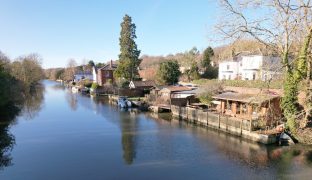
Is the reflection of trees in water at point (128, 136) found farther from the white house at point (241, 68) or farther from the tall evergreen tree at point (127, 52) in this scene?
the tall evergreen tree at point (127, 52)

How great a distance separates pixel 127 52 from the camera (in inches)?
2403

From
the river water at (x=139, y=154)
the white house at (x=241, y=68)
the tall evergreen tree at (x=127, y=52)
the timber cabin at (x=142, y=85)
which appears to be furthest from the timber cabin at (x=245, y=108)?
the tall evergreen tree at (x=127, y=52)

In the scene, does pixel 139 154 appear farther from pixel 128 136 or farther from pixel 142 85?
pixel 142 85

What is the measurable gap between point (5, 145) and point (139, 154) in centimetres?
1134

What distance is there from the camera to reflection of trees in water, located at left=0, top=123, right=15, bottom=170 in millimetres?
18281

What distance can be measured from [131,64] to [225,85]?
86.0ft

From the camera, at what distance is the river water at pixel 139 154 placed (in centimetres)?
1616

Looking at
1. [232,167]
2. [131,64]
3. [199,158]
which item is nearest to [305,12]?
[232,167]

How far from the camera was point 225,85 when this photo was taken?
40.3 m

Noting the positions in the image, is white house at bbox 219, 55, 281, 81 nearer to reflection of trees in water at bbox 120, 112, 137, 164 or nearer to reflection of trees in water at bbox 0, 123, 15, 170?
reflection of trees in water at bbox 120, 112, 137, 164

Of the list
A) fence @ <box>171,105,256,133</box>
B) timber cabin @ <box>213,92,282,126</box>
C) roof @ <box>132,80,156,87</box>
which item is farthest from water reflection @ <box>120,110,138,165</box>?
roof @ <box>132,80,156,87</box>

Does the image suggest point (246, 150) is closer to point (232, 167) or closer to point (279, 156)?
point (279, 156)

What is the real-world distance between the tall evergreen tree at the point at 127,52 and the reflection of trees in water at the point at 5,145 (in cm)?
3371

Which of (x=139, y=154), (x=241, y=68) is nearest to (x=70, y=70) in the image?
(x=241, y=68)
